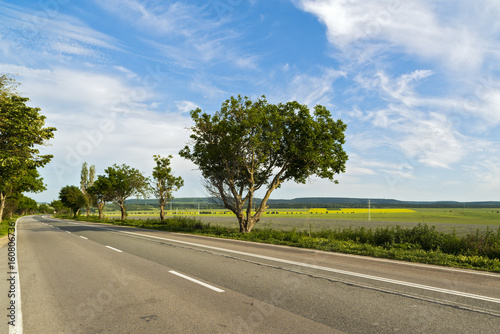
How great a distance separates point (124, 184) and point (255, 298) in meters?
46.3

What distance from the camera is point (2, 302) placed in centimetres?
630

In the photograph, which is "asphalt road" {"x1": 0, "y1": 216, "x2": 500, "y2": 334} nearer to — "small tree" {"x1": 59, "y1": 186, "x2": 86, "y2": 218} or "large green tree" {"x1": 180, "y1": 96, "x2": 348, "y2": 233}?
"large green tree" {"x1": 180, "y1": 96, "x2": 348, "y2": 233}

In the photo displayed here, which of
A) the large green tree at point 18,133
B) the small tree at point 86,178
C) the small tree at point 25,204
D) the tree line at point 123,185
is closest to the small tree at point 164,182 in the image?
the tree line at point 123,185

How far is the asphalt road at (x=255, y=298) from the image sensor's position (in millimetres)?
4681

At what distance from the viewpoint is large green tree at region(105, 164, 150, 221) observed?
47.2m

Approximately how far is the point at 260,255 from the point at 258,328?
24.3 ft

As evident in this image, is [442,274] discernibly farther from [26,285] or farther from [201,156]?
[201,156]

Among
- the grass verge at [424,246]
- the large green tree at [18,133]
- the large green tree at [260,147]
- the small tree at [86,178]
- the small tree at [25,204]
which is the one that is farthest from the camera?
the small tree at [25,204]

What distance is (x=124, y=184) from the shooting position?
157 feet

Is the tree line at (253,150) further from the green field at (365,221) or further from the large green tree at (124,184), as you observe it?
the large green tree at (124,184)

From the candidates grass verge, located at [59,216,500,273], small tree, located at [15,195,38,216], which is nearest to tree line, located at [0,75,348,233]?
grass verge, located at [59,216,500,273]

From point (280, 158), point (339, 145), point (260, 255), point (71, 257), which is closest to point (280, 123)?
point (280, 158)

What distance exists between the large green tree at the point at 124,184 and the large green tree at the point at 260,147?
25.7 meters

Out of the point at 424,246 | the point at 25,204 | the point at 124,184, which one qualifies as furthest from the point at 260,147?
the point at 25,204
